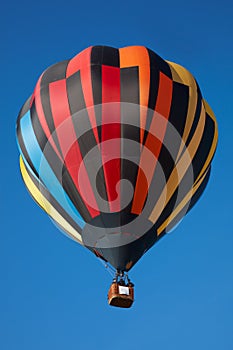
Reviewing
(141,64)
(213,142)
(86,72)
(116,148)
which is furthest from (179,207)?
(86,72)

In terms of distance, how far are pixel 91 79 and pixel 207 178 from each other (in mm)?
2947

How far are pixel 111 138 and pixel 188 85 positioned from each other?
73.8 inches

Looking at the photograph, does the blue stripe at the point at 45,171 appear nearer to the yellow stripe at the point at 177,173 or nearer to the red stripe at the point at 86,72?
the red stripe at the point at 86,72

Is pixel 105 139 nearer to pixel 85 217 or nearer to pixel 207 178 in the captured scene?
pixel 85 217

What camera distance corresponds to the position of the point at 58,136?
14750 millimetres

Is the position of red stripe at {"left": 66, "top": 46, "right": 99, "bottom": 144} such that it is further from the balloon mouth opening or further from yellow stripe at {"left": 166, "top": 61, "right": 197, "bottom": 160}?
yellow stripe at {"left": 166, "top": 61, "right": 197, "bottom": 160}

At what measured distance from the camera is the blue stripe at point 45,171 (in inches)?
585

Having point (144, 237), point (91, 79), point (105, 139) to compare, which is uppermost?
point (91, 79)

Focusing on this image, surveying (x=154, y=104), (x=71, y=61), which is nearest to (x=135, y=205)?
(x=154, y=104)

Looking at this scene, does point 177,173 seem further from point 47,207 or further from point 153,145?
point 47,207

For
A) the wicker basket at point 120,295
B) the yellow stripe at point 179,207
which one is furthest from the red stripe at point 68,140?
the yellow stripe at point 179,207

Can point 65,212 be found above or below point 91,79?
below

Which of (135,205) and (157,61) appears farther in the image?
(157,61)

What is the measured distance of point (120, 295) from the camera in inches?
554
